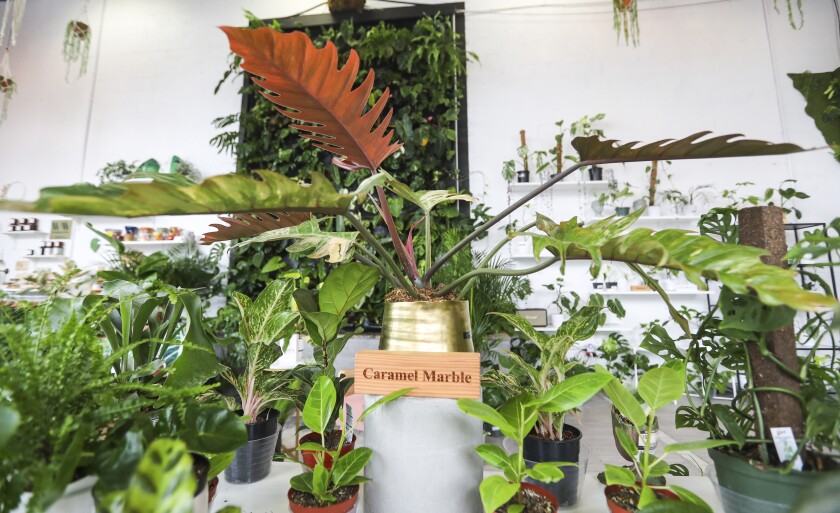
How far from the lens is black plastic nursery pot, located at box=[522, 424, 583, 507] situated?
0.60 meters

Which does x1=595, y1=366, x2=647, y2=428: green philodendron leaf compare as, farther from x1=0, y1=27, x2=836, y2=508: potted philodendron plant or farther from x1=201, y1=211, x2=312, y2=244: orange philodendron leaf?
x1=201, y1=211, x2=312, y2=244: orange philodendron leaf

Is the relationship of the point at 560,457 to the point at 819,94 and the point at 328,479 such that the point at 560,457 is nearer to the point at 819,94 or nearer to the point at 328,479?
the point at 328,479

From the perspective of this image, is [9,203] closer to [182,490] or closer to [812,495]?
[182,490]

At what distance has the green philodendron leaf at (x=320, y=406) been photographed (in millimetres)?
562

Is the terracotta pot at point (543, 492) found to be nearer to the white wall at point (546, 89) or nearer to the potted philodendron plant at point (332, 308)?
the potted philodendron plant at point (332, 308)

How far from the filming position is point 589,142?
0.63 meters

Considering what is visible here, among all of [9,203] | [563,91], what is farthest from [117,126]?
[9,203]

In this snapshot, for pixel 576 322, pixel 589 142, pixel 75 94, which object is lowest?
pixel 576 322

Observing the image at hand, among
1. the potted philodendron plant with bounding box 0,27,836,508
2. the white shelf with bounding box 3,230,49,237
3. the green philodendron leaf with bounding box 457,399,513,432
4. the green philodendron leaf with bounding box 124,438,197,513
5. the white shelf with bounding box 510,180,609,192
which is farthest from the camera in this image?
the white shelf with bounding box 3,230,49,237

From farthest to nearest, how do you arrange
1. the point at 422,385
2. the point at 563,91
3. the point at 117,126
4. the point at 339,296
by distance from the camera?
the point at 117,126 → the point at 563,91 → the point at 339,296 → the point at 422,385

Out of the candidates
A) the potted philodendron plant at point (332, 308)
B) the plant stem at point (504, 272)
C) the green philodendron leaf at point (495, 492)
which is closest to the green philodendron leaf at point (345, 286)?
the potted philodendron plant at point (332, 308)

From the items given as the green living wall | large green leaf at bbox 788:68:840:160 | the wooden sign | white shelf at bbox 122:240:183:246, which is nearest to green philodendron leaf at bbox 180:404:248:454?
the wooden sign

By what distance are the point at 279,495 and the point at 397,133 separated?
2.70 m

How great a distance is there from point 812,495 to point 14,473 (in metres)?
0.66
